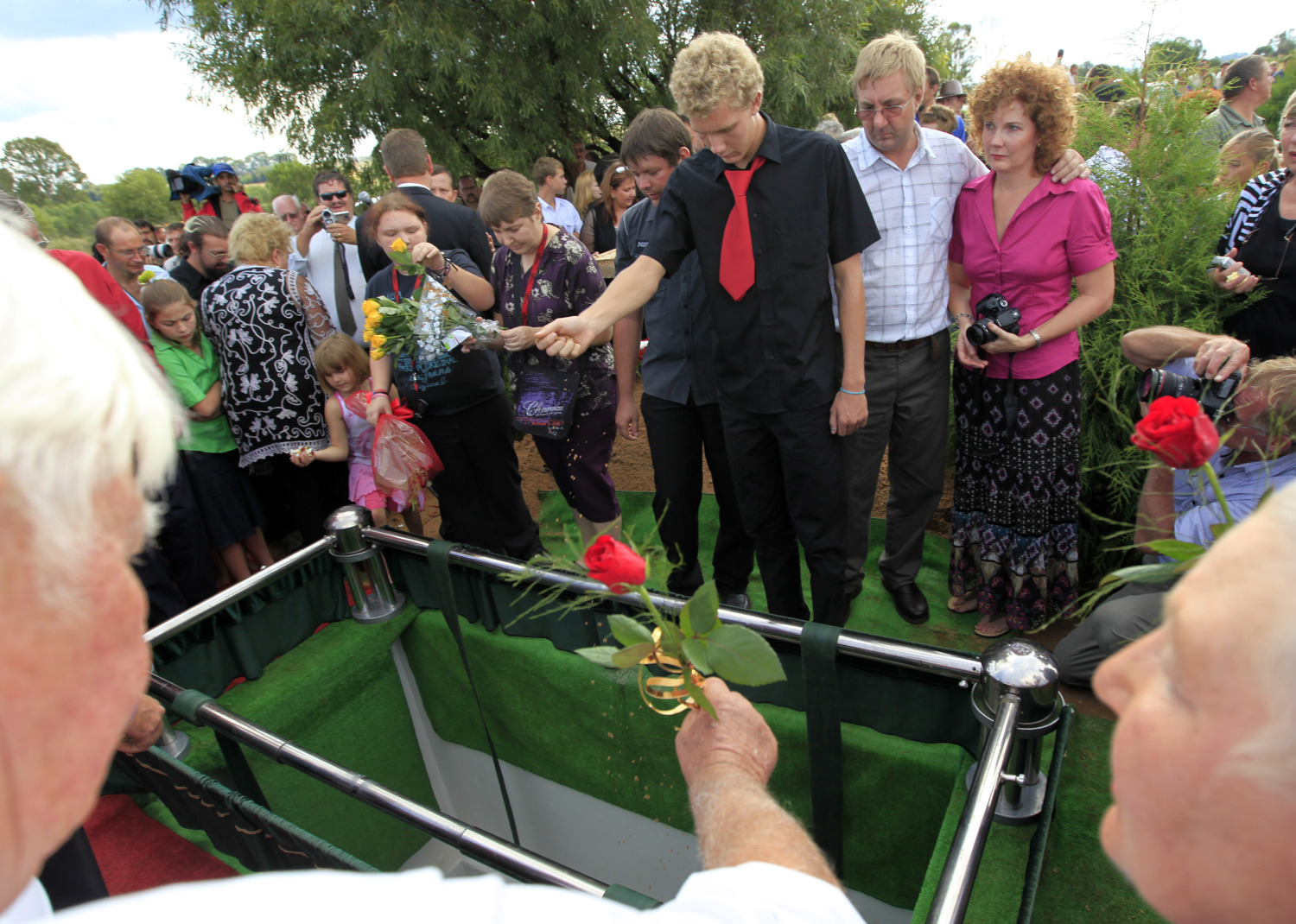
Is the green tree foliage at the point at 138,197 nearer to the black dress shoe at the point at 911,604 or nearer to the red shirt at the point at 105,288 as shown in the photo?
the red shirt at the point at 105,288

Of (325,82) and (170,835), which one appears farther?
(325,82)

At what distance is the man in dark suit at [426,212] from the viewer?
3.66 metres

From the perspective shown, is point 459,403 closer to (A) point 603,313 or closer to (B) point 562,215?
(A) point 603,313

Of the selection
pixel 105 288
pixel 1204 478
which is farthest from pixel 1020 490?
pixel 105 288

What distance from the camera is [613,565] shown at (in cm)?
99

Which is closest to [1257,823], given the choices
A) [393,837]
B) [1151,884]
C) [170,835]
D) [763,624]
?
[1151,884]

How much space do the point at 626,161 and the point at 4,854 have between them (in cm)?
271

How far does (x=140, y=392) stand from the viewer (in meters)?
0.60

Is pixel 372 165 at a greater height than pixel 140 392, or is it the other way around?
pixel 372 165

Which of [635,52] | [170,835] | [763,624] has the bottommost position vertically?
[170,835]

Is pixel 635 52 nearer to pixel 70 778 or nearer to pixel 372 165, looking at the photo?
pixel 372 165

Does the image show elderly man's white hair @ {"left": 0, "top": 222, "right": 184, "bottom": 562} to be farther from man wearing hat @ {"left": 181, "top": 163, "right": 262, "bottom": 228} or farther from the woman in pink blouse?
man wearing hat @ {"left": 181, "top": 163, "right": 262, "bottom": 228}

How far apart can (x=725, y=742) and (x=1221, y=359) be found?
163cm

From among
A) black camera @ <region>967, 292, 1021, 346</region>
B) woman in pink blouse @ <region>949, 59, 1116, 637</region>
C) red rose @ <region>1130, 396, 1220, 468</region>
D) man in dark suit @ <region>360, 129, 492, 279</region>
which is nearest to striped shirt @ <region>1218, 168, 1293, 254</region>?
woman in pink blouse @ <region>949, 59, 1116, 637</region>
